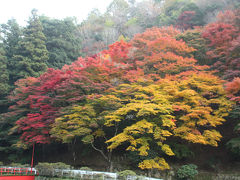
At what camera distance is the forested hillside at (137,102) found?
11594 millimetres

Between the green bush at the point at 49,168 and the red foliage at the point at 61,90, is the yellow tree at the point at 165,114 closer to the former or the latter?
the red foliage at the point at 61,90

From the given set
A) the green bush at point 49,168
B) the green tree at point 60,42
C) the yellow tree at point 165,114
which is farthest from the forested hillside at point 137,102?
the green tree at point 60,42

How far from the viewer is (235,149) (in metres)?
11.2

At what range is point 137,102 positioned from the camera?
12875mm

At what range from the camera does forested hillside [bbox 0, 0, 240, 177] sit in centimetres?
1159

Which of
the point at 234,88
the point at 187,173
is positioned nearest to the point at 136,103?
the point at 187,173

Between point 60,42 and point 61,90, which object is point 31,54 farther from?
point 61,90

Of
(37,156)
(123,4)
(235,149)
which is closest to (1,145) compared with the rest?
(37,156)

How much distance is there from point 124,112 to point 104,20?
35.9m

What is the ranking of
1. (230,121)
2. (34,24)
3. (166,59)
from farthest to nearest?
(34,24) → (166,59) → (230,121)

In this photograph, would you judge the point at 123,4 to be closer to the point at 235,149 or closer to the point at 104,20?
the point at 104,20

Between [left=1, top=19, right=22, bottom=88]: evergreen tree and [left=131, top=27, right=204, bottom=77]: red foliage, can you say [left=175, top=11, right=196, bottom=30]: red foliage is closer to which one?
[left=131, top=27, right=204, bottom=77]: red foliage

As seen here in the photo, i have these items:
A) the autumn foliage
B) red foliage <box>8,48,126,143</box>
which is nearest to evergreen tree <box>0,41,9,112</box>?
the autumn foliage

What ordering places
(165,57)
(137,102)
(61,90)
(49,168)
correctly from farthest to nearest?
(165,57) < (61,90) < (49,168) < (137,102)
